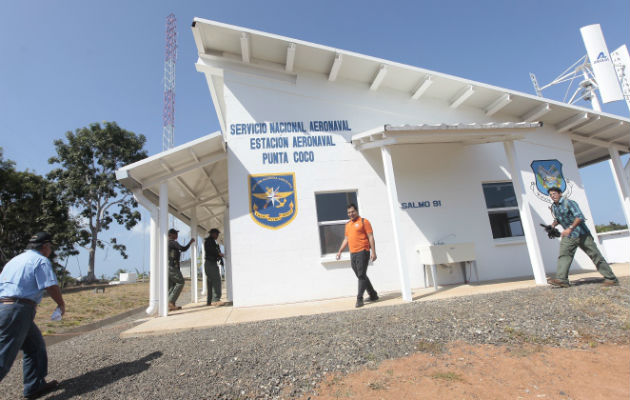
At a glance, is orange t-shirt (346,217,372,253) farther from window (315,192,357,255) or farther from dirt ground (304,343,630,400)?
dirt ground (304,343,630,400)

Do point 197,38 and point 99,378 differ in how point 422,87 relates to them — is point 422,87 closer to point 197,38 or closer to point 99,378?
point 197,38

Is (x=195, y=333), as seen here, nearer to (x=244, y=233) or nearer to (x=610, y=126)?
(x=244, y=233)

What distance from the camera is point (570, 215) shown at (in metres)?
5.30

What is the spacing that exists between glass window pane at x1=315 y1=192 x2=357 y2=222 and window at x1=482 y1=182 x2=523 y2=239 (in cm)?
349

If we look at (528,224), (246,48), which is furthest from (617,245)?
(246,48)

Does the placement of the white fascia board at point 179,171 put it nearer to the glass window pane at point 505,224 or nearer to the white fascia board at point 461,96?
the white fascia board at point 461,96

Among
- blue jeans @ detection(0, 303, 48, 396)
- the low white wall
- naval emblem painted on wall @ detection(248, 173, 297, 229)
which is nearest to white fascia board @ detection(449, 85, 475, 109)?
naval emblem painted on wall @ detection(248, 173, 297, 229)

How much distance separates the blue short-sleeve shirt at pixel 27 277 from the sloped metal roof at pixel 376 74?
5757mm

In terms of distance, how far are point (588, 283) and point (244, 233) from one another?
643 centimetres

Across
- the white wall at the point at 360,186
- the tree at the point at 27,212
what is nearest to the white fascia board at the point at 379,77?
the white wall at the point at 360,186

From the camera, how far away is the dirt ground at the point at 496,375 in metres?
2.25

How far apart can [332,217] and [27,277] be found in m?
5.28

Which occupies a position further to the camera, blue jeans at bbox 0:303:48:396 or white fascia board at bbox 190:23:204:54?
white fascia board at bbox 190:23:204:54

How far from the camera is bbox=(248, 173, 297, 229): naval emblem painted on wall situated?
22.7ft
